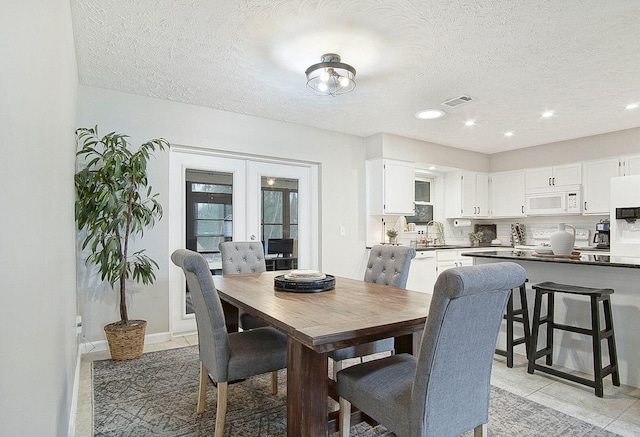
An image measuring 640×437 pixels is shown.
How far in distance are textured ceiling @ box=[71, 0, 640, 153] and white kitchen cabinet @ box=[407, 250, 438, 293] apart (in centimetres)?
196

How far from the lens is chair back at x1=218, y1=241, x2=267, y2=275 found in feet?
10.5

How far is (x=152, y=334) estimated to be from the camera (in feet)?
11.8

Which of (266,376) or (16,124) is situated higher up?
(16,124)

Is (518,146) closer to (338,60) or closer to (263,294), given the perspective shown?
(338,60)

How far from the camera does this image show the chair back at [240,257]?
3199mm

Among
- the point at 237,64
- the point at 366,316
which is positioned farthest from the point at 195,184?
the point at 366,316

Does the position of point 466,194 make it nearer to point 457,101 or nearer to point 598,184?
point 598,184

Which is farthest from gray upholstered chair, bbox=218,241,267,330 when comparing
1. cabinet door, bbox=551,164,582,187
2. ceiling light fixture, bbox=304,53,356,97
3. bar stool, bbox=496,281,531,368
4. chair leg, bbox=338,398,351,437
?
cabinet door, bbox=551,164,582,187

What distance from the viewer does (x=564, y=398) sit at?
2443 mm

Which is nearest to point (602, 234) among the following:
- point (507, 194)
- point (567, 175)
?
point (567, 175)

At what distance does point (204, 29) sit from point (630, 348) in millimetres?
3750

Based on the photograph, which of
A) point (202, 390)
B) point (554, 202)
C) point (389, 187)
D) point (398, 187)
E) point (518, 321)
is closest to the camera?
point (202, 390)

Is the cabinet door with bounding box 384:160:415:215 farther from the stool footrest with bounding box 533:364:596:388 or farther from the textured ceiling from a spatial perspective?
the stool footrest with bounding box 533:364:596:388

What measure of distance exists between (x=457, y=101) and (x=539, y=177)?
9.34 feet
